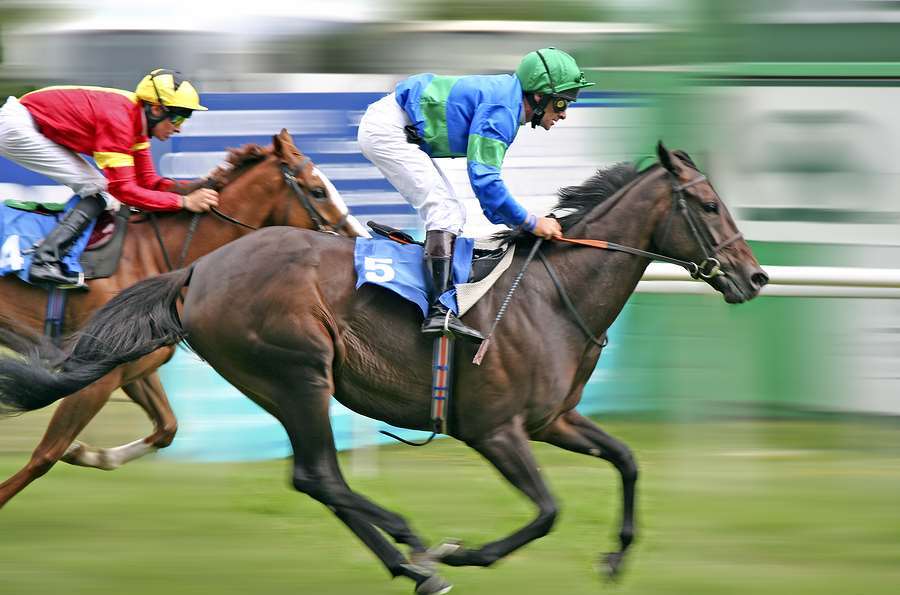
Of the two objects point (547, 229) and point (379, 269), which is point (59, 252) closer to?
point (379, 269)

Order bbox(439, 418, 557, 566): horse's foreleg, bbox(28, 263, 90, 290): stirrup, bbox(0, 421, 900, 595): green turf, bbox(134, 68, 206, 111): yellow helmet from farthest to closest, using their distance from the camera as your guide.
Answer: bbox(134, 68, 206, 111): yellow helmet < bbox(28, 263, 90, 290): stirrup < bbox(0, 421, 900, 595): green turf < bbox(439, 418, 557, 566): horse's foreleg

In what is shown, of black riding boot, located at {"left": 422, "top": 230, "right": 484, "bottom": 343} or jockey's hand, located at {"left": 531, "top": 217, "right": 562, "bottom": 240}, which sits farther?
jockey's hand, located at {"left": 531, "top": 217, "right": 562, "bottom": 240}

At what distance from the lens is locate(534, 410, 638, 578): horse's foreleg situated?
4.73 metres

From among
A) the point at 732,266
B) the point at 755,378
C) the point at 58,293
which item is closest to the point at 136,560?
the point at 58,293

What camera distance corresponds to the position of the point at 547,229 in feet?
15.2

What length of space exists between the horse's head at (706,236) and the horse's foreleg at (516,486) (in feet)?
2.91

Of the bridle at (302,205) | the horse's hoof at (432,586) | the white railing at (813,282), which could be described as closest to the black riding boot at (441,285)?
the horse's hoof at (432,586)

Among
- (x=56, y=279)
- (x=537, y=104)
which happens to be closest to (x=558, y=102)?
(x=537, y=104)

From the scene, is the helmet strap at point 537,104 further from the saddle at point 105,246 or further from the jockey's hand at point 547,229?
the saddle at point 105,246

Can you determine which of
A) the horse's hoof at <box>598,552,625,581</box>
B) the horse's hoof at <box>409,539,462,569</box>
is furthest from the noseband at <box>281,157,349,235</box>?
the horse's hoof at <box>598,552,625,581</box>

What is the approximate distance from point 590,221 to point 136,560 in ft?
6.86

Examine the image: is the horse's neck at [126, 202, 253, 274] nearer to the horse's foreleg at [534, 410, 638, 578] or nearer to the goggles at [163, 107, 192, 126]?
the goggles at [163, 107, 192, 126]

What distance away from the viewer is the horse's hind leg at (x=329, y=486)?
441cm

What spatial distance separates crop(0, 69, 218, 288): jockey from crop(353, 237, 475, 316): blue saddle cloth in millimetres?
1351
